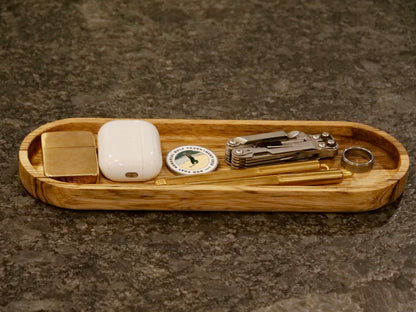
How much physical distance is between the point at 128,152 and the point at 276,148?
216 mm

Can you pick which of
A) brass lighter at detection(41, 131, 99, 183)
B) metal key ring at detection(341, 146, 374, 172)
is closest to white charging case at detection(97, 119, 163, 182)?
brass lighter at detection(41, 131, 99, 183)

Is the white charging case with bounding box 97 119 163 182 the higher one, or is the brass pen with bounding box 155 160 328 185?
the white charging case with bounding box 97 119 163 182

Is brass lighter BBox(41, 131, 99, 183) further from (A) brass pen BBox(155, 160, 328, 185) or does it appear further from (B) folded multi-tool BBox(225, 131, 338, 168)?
(B) folded multi-tool BBox(225, 131, 338, 168)

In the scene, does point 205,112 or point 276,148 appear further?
point 205,112

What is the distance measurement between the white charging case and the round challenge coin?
0.10ft

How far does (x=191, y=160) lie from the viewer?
0.96 m

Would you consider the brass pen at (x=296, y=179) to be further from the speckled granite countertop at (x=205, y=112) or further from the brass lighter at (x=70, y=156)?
the brass lighter at (x=70, y=156)

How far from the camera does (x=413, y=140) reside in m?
1.08

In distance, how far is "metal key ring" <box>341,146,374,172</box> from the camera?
37.4 inches

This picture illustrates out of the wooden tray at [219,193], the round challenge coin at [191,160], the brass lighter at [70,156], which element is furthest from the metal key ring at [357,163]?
the brass lighter at [70,156]

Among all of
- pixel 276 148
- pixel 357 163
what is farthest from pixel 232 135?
pixel 357 163

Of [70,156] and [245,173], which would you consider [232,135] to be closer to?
[245,173]

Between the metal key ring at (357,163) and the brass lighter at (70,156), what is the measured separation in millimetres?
362

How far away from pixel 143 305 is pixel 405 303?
0.32m
